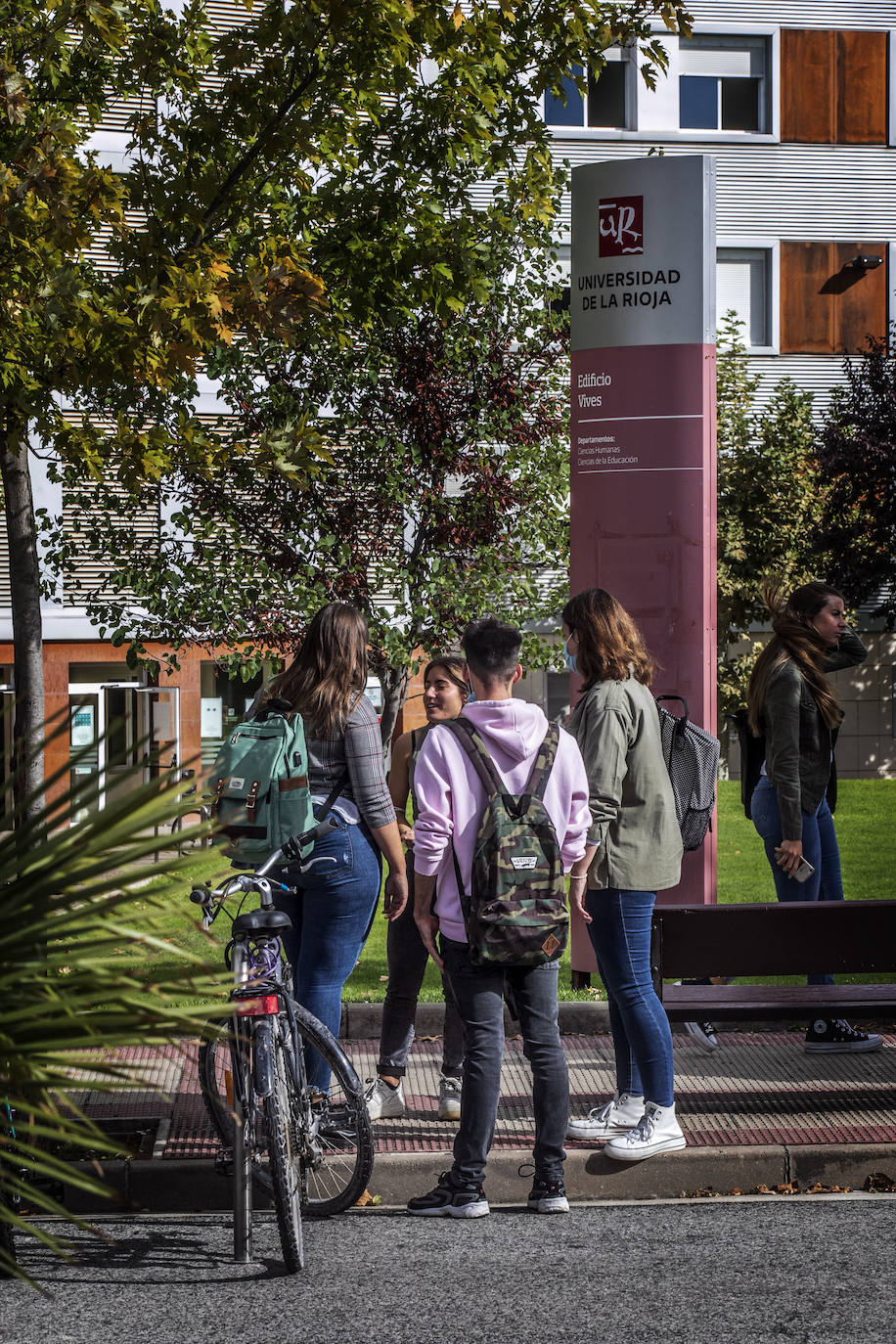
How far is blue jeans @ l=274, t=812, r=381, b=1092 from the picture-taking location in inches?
220

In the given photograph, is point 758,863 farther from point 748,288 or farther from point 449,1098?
point 748,288

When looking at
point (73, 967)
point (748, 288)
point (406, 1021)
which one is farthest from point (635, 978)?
point (748, 288)

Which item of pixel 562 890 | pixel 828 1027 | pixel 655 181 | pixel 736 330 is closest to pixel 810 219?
pixel 736 330

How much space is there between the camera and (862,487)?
88.4 ft

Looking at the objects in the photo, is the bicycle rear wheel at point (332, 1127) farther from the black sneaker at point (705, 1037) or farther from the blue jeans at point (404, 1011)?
the black sneaker at point (705, 1037)

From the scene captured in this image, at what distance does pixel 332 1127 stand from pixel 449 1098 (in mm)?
1205

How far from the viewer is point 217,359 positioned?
41.6ft

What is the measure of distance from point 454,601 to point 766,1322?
29.0ft

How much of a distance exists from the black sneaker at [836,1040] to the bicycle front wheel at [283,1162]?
3034mm

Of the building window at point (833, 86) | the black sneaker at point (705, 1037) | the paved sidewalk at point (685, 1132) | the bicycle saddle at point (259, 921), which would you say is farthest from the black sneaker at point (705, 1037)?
the building window at point (833, 86)

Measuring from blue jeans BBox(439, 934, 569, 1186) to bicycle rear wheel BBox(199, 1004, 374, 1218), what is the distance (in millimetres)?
319

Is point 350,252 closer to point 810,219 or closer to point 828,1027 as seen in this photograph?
point 828,1027

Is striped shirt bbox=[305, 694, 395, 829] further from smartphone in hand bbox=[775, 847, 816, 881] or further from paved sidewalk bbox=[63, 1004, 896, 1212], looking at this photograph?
smartphone in hand bbox=[775, 847, 816, 881]

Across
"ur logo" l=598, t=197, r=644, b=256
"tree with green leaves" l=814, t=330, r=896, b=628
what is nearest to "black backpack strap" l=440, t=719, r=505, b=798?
"ur logo" l=598, t=197, r=644, b=256
